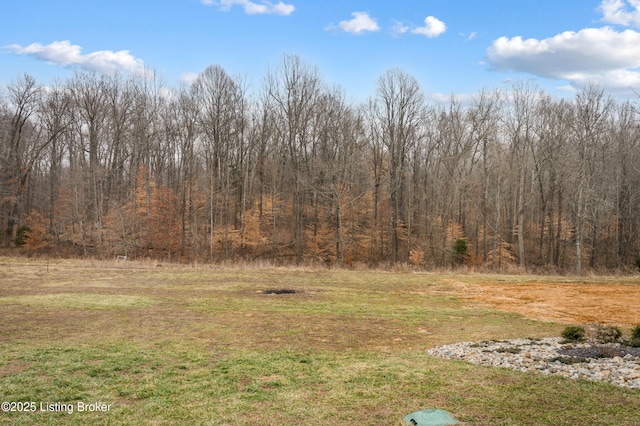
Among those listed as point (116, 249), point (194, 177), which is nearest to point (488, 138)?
point (194, 177)

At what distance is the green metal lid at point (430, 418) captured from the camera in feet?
17.0

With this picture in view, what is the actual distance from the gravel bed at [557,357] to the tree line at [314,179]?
22.9 metres

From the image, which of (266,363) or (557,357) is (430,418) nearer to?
(266,363)

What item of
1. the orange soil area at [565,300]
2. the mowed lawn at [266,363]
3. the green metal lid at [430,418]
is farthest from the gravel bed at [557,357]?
the orange soil area at [565,300]

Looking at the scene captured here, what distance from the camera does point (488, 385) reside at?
21.7 ft

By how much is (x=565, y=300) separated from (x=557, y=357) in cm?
873

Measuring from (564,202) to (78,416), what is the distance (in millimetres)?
43774

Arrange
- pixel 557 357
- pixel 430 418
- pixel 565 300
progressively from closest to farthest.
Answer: pixel 430 418 → pixel 557 357 → pixel 565 300

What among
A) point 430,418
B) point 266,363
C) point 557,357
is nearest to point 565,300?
point 557,357

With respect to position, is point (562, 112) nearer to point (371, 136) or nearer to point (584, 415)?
point (371, 136)

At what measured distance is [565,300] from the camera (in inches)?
601

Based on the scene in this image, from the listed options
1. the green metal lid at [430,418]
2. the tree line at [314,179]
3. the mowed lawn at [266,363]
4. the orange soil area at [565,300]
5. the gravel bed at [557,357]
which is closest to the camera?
the green metal lid at [430,418]

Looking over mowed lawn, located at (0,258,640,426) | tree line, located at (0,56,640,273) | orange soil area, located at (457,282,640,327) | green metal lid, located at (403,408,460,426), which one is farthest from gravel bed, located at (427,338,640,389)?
tree line, located at (0,56,640,273)

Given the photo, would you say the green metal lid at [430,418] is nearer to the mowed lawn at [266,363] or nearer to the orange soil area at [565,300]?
the mowed lawn at [266,363]
